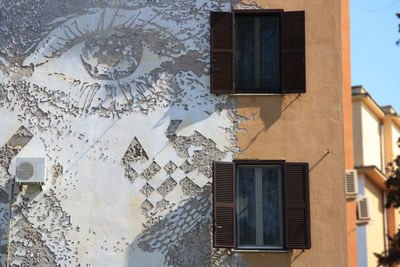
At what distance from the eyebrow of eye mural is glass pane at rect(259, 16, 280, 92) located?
0.94 metres

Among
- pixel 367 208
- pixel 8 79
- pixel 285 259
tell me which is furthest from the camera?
pixel 367 208

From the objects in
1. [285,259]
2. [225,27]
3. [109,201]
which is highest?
[225,27]

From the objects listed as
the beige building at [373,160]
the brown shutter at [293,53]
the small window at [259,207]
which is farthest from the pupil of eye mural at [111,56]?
the beige building at [373,160]

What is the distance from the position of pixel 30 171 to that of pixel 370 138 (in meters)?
15.3

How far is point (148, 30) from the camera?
1362 centimetres

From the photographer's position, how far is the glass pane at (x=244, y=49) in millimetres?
13516

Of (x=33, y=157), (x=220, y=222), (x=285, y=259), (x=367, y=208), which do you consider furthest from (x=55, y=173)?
(x=367, y=208)

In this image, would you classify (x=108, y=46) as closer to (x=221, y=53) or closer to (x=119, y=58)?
(x=119, y=58)

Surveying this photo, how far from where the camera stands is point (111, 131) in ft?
43.6

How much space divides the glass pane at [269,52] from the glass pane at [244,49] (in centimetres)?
15

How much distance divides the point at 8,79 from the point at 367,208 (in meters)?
10.6

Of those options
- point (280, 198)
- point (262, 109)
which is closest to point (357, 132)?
point (262, 109)

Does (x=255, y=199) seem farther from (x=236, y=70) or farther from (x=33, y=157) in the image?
(x=33, y=157)

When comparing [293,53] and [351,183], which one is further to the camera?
[351,183]
